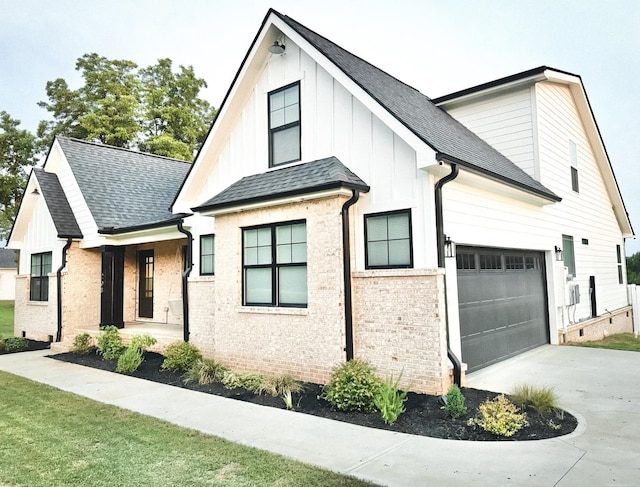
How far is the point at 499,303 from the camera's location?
961 cm

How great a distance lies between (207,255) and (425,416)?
692 centimetres

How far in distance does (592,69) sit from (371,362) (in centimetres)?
5407

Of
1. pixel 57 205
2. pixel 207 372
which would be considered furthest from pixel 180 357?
pixel 57 205

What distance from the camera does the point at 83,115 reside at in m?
30.5

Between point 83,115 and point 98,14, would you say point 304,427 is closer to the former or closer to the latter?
point 98,14

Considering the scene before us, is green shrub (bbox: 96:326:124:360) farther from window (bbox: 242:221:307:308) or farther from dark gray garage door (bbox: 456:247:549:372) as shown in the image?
dark gray garage door (bbox: 456:247:549:372)

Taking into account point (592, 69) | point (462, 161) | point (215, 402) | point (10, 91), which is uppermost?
point (592, 69)

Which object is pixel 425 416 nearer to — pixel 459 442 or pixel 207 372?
pixel 459 442

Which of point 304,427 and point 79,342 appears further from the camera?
point 79,342

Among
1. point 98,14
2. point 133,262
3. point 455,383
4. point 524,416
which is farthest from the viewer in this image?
point 98,14

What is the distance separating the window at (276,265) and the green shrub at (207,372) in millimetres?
1390

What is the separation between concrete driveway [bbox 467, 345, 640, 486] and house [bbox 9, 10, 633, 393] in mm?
679

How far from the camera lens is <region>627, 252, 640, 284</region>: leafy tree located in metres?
27.2

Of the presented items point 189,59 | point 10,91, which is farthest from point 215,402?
point 10,91
